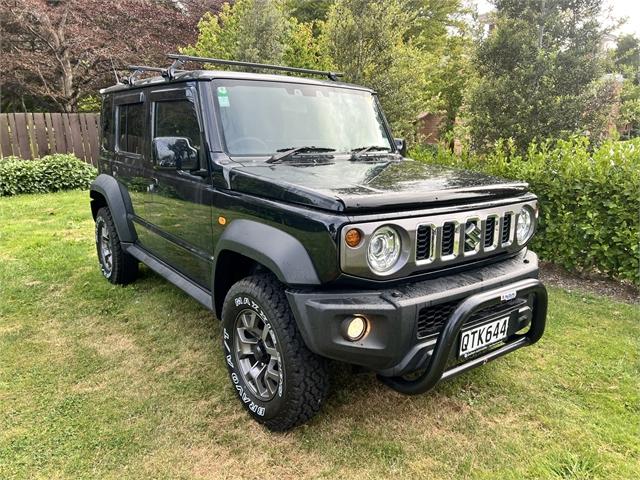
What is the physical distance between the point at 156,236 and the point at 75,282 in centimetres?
164

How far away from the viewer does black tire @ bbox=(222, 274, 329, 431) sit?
236 cm

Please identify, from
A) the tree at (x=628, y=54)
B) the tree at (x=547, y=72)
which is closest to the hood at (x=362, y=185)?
the tree at (x=547, y=72)

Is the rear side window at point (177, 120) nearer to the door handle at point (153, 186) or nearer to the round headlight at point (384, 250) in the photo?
the door handle at point (153, 186)

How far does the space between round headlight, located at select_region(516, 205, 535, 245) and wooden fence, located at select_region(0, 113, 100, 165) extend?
1104 cm

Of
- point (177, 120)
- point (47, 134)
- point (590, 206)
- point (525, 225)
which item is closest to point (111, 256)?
point (177, 120)

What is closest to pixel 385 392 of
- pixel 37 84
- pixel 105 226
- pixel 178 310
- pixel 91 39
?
pixel 178 310

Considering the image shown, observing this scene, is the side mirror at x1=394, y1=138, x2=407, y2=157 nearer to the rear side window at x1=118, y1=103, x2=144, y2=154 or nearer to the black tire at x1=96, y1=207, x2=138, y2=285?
the rear side window at x1=118, y1=103, x2=144, y2=154

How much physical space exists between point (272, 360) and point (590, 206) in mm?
3596

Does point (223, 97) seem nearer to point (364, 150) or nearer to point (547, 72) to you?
point (364, 150)

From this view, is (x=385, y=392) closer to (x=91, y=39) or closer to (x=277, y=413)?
(x=277, y=413)

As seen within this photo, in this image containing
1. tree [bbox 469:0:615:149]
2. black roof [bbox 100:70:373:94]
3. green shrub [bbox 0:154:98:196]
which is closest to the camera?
black roof [bbox 100:70:373:94]

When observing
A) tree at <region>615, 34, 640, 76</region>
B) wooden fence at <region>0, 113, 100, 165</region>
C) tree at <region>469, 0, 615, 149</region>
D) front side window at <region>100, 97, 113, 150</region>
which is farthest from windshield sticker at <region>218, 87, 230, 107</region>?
wooden fence at <region>0, 113, 100, 165</region>

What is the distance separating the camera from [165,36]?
48.9ft

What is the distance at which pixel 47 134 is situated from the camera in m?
11.5
